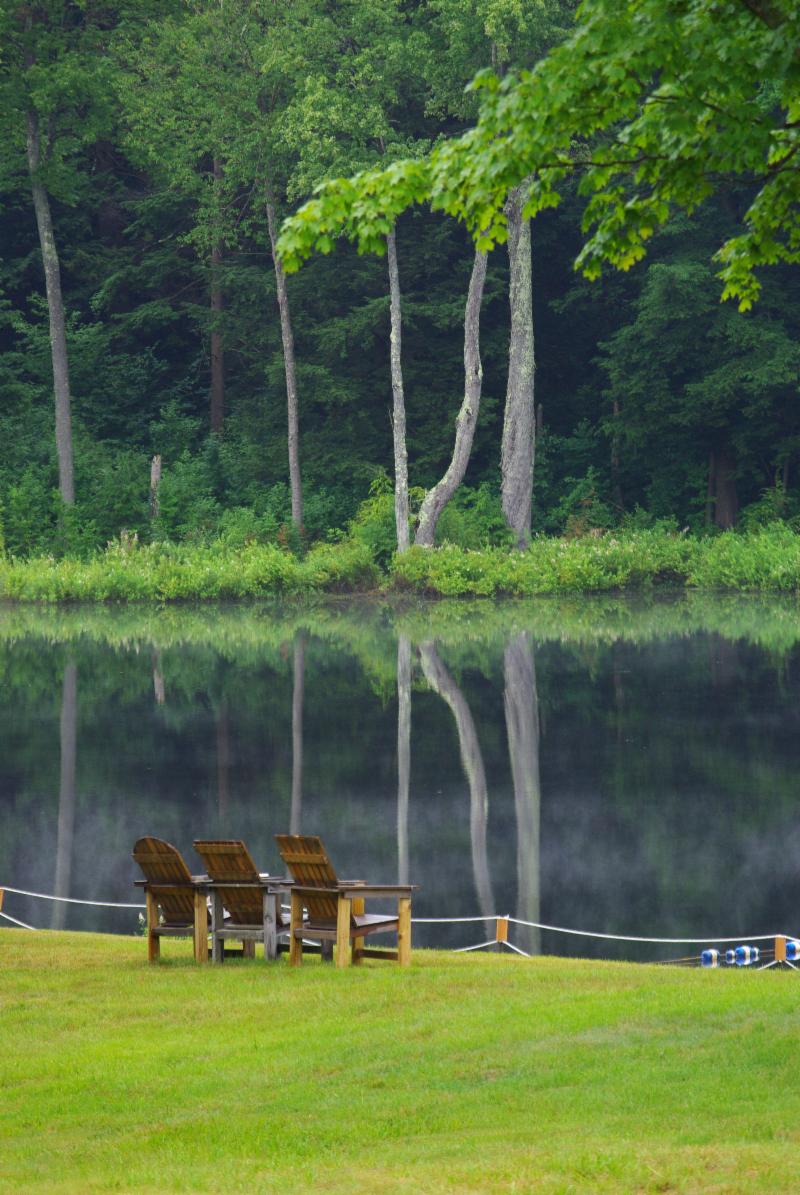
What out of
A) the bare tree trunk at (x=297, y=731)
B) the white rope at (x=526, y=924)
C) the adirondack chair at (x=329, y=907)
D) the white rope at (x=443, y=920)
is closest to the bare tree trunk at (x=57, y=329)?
the bare tree trunk at (x=297, y=731)

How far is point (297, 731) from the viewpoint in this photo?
76.2 ft

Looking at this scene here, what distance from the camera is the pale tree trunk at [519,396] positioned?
4747 cm

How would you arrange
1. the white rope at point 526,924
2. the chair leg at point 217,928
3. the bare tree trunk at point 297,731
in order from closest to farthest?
the chair leg at point 217,928 < the white rope at point 526,924 < the bare tree trunk at point 297,731

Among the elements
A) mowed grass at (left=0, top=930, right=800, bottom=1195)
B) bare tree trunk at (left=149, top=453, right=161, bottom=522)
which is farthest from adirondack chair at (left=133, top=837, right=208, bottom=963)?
bare tree trunk at (left=149, top=453, right=161, bottom=522)

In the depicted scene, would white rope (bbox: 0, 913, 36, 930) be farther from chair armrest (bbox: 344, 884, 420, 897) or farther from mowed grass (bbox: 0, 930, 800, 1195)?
chair armrest (bbox: 344, 884, 420, 897)

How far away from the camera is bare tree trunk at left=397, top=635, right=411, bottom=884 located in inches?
622

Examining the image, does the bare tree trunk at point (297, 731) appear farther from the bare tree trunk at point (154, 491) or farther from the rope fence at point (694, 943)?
the bare tree trunk at point (154, 491)

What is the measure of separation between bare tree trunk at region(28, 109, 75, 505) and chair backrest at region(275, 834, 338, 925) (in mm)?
38312

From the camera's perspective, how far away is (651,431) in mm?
50938

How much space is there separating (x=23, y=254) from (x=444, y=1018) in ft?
171

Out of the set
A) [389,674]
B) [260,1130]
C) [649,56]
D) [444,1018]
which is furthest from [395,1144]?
[389,674]

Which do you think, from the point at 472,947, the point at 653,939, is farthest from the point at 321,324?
the point at 653,939

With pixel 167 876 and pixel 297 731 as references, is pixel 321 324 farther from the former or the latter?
pixel 167 876

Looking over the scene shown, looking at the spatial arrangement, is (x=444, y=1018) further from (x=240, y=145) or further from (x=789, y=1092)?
(x=240, y=145)
